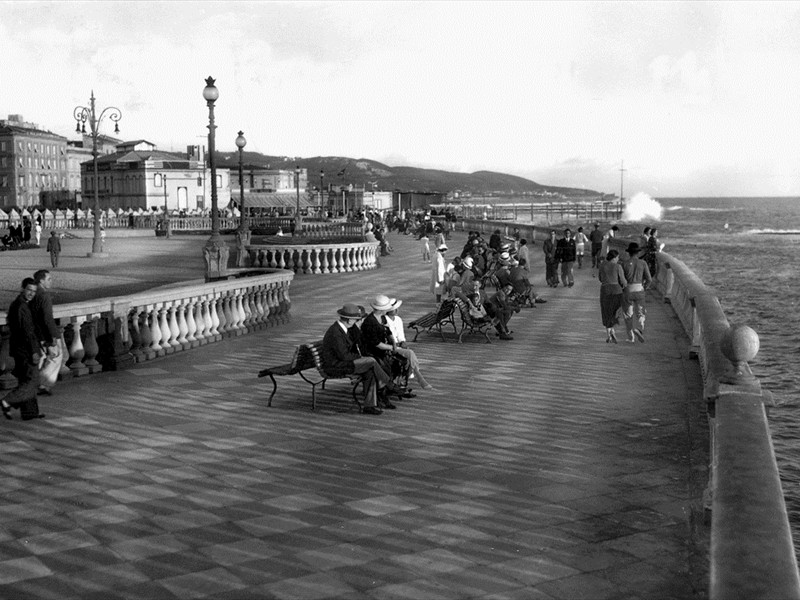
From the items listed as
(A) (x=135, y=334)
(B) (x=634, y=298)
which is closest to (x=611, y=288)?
(B) (x=634, y=298)

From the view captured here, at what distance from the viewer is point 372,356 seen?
36.2ft

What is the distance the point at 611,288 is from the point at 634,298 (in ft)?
1.51

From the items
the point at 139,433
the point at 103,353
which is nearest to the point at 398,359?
the point at 139,433

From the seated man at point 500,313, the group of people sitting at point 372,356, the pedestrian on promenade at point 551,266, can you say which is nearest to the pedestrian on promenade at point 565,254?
the pedestrian on promenade at point 551,266

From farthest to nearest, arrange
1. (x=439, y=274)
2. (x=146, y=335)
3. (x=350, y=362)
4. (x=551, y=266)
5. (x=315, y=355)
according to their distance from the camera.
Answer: (x=551, y=266), (x=439, y=274), (x=146, y=335), (x=315, y=355), (x=350, y=362)

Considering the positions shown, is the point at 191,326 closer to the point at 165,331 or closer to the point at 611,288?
the point at 165,331

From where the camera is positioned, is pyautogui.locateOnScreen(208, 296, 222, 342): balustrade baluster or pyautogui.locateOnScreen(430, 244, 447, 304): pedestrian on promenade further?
pyautogui.locateOnScreen(430, 244, 447, 304): pedestrian on promenade

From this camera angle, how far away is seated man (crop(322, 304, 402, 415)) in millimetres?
10461

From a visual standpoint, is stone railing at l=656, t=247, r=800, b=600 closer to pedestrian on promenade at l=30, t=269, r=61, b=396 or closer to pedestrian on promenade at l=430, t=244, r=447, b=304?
pedestrian on promenade at l=30, t=269, r=61, b=396

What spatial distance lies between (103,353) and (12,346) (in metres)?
2.90

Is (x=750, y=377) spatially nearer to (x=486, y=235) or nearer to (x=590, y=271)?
(x=590, y=271)

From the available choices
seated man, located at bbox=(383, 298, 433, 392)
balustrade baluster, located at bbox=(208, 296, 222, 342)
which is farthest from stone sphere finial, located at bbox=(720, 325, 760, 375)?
balustrade baluster, located at bbox=(208, 296, 222, 342)

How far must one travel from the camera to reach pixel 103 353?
12914 millimetres

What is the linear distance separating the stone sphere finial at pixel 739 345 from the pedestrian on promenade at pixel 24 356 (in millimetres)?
6729
